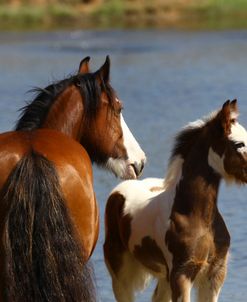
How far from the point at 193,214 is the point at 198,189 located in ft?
0.52

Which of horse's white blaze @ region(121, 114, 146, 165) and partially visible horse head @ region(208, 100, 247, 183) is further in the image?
partially visible horse head @ region(208, 100, 247, 183)

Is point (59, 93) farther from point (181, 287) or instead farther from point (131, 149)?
point (181, 287)

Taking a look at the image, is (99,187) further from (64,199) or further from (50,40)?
(50,40)

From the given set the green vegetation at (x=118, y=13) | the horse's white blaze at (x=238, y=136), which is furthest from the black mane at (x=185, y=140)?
the green vegetation at (x=118, y=13)

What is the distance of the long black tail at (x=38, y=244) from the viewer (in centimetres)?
504

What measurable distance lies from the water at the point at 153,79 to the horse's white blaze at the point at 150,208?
1.90 feet

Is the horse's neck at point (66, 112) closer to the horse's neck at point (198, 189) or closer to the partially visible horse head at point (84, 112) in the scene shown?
the partially visible horse head at point (84, 112)

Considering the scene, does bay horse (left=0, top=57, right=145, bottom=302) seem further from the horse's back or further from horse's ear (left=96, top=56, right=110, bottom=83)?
horse's ear (left=96, top=56, right=110, bottom=83)

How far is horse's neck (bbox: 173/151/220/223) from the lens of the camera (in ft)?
21.9

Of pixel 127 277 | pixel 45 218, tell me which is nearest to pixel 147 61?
pixel 127 277

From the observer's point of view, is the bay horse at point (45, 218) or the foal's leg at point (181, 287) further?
the foal's leg at point (181, 287)

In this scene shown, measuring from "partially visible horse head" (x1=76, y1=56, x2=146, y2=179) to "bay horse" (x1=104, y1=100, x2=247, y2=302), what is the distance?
0.53 meters

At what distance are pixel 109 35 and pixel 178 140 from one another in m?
27.6

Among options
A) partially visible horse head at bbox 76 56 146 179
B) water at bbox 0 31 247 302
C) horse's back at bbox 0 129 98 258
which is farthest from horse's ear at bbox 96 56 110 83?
water at bbox 0 31 247 302
